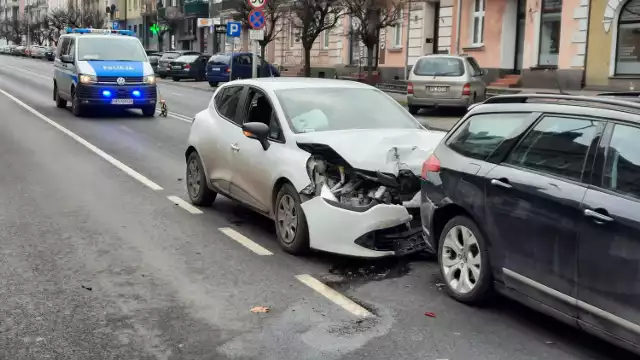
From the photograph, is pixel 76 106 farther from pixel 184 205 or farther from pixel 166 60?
pixel 166 60

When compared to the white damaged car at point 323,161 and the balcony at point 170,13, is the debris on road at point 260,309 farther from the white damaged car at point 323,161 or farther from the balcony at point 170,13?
the balcony at point 170,13

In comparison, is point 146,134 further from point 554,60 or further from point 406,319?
point 554,60

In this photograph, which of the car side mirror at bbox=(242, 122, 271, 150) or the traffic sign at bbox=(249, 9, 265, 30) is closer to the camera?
the car side mirror at bbox=(242, 122, 271, 150)

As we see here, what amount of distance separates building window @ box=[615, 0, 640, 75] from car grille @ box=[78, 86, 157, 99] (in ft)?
47.3

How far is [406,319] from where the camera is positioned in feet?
17.2

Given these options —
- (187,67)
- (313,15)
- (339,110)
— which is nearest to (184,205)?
(339,110)

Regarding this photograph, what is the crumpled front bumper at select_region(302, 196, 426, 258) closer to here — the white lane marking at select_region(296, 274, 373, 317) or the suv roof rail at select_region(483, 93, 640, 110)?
the white lane marking at select_region(296, 274, 373, 317)

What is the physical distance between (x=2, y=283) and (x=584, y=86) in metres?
22.5

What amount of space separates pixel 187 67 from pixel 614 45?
22984 millimetres

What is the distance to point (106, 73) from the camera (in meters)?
19.2

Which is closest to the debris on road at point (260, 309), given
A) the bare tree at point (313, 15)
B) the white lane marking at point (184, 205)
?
the white lane marking at point (184, 205)

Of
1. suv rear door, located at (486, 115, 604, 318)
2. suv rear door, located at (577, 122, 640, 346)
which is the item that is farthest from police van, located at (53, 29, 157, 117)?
suv rear door, located at (577, 122, 640, 346)

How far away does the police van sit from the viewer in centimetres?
1922

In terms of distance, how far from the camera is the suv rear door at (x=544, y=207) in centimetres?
455
